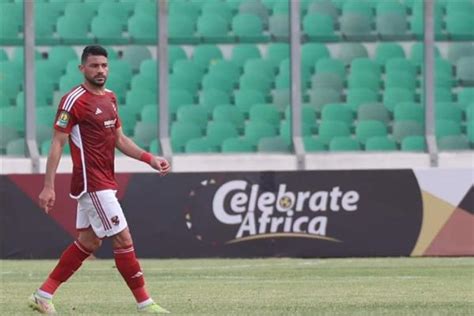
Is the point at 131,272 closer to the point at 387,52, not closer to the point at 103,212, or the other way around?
the point at 103,212

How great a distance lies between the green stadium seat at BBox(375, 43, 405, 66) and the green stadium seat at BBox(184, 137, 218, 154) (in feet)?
10.7

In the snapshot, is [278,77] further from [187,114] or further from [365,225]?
[365,225]

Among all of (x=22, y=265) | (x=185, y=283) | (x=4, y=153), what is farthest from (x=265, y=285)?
(x=4, y=153)

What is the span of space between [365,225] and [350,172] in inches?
30.3

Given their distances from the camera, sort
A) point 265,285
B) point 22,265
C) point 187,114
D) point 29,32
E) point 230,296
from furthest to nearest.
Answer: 1. point 187,114
2. point 29,32
3. point 22,265
4. point 265,285
5. point 230,296

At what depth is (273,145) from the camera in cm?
2117

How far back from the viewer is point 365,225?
19125 mm

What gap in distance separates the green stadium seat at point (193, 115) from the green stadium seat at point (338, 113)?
73.6 inches

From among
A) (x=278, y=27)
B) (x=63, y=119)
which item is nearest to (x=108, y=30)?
(x=278, y=27)

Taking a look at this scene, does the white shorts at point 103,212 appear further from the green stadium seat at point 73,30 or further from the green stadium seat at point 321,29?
the green stadium seat at point 321,29

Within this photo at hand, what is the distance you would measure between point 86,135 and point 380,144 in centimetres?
1218

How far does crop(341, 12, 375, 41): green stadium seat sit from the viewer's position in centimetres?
2262

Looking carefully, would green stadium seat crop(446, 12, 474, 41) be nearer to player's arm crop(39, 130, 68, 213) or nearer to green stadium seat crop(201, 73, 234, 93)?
green stadium seat crop(201, 73, 234, 93)

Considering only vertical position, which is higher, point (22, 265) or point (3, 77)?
point (3, 77)
